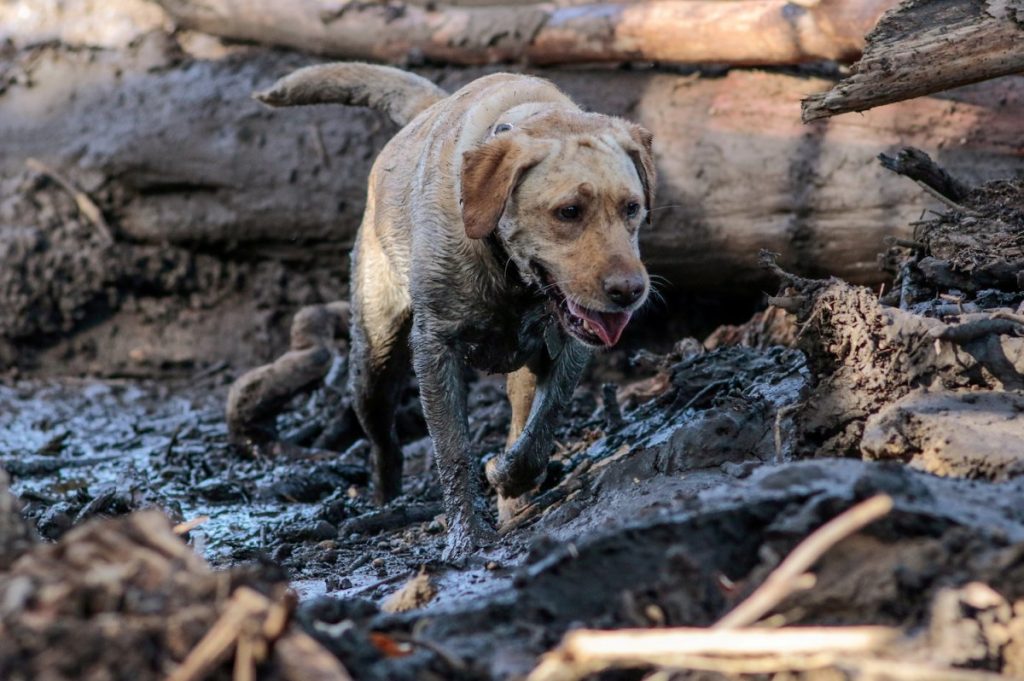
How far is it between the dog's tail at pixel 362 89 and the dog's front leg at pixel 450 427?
166 cm

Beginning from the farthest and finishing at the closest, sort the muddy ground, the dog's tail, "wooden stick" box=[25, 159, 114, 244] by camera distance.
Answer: "wooden stick" box=[25, 159, 114, 244] → the dog's tail → the muddy ground

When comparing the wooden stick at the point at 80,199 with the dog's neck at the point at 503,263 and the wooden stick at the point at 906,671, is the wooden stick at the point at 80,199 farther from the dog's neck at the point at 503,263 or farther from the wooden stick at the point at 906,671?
the wooden stick at the point at 906,671

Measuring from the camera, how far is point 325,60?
8.42 m

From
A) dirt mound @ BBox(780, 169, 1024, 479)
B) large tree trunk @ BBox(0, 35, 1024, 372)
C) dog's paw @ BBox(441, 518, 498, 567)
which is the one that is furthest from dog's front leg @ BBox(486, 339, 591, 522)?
large tree trunk @ BBox(0, 35, 1024, 372)

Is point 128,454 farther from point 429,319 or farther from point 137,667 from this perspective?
point 137,667

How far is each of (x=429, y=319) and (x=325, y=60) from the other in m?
3.87

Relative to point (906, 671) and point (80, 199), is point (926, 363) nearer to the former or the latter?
point (906, 671)

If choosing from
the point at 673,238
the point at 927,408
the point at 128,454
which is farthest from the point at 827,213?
the point at 128,454

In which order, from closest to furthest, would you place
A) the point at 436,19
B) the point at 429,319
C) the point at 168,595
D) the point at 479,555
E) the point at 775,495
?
the point at 168,595
the point at 775,495
the point at 479,555
the point at 429,319
the point at 436,19

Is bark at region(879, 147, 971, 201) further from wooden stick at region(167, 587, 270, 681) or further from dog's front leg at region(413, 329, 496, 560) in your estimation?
wooden stick at region(167, 587, 270, 681)

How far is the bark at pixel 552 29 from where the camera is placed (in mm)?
6684

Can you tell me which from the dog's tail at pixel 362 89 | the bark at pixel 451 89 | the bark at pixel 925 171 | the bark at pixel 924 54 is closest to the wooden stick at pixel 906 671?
the bark at pixel 924 54

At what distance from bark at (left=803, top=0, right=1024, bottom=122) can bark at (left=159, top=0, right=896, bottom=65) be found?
1.36m

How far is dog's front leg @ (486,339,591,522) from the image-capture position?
17.4ft
